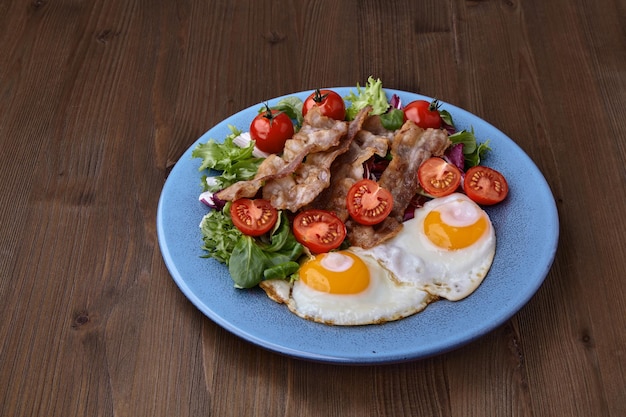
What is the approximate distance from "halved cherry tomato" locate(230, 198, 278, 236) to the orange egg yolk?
2.34 ft

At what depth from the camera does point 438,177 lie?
339 centimetres

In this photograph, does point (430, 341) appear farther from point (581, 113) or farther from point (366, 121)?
point (581, 113)

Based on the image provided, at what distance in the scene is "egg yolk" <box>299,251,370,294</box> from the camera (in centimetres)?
290

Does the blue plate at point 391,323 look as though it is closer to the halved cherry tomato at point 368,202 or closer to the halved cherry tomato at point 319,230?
the halved cherry tomato at point 319,230

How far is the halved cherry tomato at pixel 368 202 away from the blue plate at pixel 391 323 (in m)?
0.51

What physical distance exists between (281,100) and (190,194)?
827 mm

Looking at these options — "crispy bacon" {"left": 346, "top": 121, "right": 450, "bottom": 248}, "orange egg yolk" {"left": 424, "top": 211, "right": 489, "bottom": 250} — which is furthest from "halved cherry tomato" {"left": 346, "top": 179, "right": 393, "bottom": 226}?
"orange egg yolk" {"left": 424, "top": 211, "right": 489, "bottom": 250}

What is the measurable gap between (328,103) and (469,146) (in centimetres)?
76

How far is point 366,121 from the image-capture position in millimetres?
3672

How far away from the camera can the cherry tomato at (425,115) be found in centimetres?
367

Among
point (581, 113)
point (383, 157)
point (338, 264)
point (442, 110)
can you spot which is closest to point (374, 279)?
point (338, 264)

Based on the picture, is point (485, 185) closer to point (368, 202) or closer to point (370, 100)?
point (368, 202)

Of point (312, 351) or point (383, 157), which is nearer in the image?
point (312, 351)

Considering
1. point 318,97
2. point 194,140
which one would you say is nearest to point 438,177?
point 318,97
